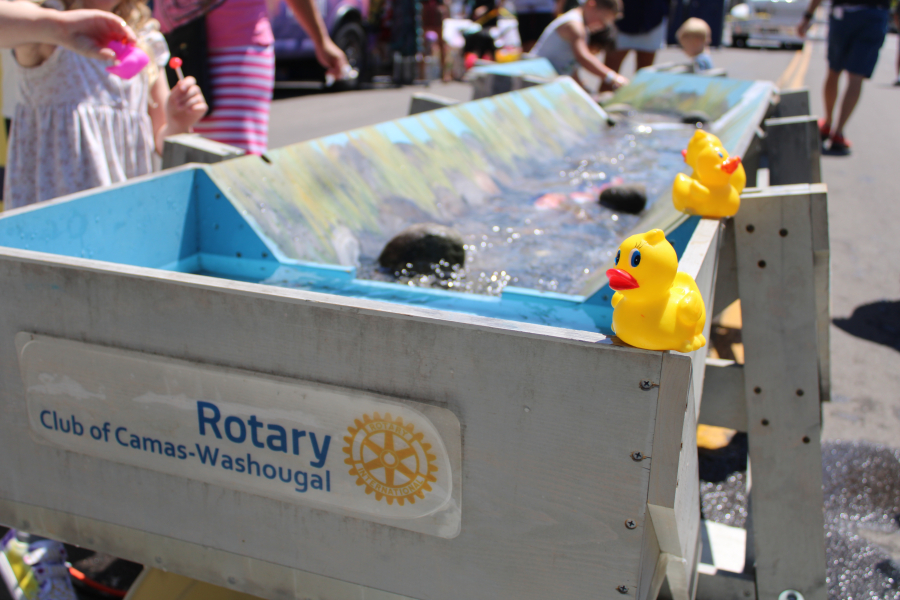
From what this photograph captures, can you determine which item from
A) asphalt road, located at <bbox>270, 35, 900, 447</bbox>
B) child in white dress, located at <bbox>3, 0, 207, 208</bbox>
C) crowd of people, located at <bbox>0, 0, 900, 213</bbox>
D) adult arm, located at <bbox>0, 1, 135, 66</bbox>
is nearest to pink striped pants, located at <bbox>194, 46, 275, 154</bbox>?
crowd of people, located at <bbox>0, 0, 900, 213</bbox>

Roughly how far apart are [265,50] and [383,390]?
2495mm

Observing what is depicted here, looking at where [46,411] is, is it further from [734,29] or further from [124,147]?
[734,29]

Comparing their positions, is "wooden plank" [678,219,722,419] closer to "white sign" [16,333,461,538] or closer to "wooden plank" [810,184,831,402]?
"wooden plank" [810,184,831,402]

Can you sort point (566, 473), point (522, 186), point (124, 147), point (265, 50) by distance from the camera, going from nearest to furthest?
point (566, 473)
point (124, 147)
point (265, 50)
point (522, 186)

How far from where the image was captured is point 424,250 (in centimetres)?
258

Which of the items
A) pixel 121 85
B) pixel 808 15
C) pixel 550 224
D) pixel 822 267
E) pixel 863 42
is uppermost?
pixel 808 15

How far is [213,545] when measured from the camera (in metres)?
1.50

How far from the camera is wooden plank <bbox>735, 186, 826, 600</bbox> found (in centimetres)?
182

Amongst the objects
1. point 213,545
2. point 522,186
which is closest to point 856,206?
point 522,186

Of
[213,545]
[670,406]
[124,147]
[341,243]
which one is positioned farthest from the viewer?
[341,243]

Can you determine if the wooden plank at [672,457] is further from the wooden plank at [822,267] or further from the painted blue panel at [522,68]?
the painted blue panel at [522,68]

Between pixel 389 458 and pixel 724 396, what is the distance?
1134 millimetres

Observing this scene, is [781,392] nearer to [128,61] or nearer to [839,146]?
[128,61]

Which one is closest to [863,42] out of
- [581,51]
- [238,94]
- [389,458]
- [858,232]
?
[858,232]
